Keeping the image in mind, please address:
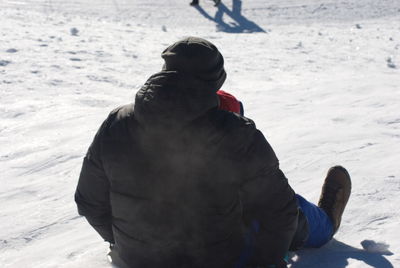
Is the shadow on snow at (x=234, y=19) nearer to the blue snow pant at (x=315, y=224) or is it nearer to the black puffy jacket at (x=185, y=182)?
the blue snow pant at (x=315, y=224)

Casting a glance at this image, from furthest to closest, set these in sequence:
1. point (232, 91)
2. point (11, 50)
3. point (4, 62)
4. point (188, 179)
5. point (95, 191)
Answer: point (11, 50) → point (4, 62) → point (232, 91) → point (95, 191) → point (188, 179)

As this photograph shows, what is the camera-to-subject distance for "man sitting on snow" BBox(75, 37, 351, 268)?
199 centimetres

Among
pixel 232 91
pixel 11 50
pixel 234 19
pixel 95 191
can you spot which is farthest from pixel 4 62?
pixel 95 191

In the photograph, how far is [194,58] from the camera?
1.97 meters

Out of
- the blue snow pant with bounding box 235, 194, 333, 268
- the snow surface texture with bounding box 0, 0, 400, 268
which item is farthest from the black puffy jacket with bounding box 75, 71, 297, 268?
the snow surface texture with bounding box 0, 0, 400, 268

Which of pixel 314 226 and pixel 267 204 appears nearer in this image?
pixel 267 204

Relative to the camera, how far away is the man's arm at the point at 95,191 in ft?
7.28

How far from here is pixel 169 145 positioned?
2041mm

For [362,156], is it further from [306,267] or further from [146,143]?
[146,143]

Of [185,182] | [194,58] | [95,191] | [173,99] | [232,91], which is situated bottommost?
[232,91]

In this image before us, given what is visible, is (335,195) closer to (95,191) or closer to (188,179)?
(188,179)

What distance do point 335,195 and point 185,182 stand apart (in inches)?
44.1

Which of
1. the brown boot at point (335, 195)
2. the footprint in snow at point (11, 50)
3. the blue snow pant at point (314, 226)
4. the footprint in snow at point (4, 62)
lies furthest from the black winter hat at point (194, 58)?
the footprint in snow at point (11, 50)

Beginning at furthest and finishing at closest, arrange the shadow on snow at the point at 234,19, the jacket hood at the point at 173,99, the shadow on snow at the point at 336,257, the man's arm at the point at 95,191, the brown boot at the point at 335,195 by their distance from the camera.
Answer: the shadow on snow at the point at 234,19, the brown boot at the point at 335,195, the shadow on snow at the point at 336,257, the man's arm at the point at 95,191, the jacket hood at the point at 173,99
